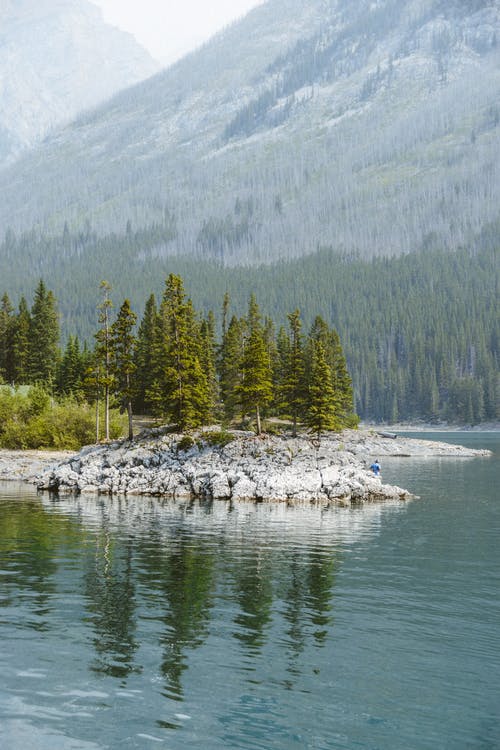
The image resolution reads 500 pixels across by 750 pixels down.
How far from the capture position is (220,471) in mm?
63406

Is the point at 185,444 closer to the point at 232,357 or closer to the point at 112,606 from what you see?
the point at 232,357

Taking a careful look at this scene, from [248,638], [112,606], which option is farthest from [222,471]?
[248,638]

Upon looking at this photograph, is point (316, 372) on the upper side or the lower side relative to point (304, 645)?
upper

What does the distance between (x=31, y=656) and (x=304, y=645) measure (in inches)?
297

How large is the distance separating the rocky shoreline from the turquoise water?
17.5 meters

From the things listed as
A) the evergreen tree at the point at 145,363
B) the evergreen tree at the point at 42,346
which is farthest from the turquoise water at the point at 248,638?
the evergreen tree at the point at 42,346

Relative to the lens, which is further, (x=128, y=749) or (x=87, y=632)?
(x=87, y=632)

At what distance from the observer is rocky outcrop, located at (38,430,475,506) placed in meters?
60.5

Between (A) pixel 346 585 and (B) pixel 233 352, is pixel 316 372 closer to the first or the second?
(B) pixel 233 352

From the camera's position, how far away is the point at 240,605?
85.1 ft

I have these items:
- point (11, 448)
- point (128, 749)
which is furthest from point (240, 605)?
point (11, 448)

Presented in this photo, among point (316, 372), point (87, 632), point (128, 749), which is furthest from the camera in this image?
point (316, 372)

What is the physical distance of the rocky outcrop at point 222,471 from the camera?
2381 inches

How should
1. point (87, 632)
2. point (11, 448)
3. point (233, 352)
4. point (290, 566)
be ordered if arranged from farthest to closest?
point (233, 352), point (11, 448), point (290, 566), point (87, 632)
